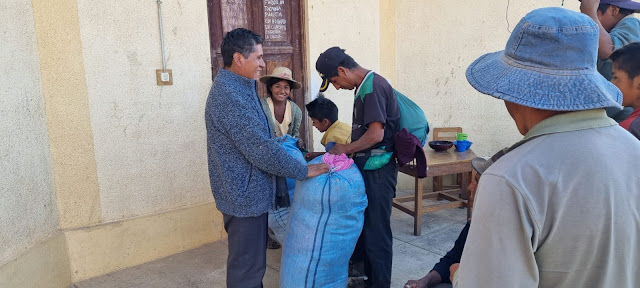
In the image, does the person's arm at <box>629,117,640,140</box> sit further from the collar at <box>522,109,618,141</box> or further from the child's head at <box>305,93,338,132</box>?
the child's head at <box>305,93,338,132</box>

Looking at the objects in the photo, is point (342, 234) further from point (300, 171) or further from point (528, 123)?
point (528, 123)

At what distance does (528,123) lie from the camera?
3.35 feet

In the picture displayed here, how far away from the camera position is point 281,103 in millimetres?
3881

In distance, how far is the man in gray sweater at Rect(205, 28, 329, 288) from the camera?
226 cm

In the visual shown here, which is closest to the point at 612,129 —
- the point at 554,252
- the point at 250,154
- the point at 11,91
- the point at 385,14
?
the point at 554,252

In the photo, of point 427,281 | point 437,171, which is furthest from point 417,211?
point 427,281

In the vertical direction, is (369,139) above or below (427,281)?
above

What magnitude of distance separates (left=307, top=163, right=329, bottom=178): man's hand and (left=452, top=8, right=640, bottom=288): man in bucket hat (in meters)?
1.58

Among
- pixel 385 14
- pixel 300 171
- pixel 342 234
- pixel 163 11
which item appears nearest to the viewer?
pixel 300 171

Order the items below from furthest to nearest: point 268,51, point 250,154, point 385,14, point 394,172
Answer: point 385,14 < point 268,51 < point 394,172 < point 250,154

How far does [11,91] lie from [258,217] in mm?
1803

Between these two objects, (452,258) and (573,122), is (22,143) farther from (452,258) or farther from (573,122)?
(573,122)

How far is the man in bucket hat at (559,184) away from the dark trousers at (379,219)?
5.96 ft

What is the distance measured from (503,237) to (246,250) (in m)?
1.76
